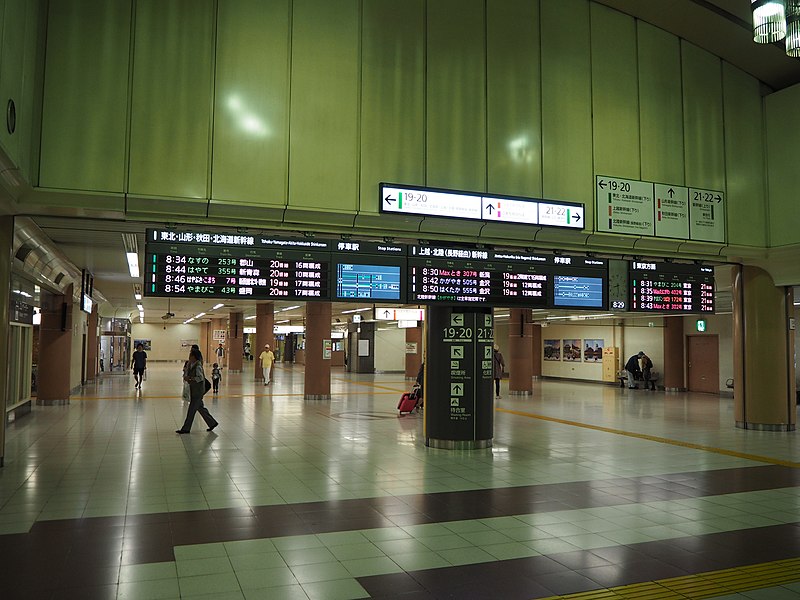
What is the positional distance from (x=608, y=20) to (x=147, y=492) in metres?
10.1

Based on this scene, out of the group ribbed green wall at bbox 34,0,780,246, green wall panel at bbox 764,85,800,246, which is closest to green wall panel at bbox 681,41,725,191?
ribbed green wall at bbox 34,0,780,246

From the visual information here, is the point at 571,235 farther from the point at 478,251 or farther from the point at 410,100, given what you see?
the point at 410,100

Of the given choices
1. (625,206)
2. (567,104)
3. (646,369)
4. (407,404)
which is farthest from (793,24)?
(646,369)

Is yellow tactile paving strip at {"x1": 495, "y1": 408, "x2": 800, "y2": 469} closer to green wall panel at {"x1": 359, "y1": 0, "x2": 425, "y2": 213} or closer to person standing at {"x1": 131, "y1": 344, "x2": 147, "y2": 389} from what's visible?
green wall panel at {"x1": 359, "y1": 0, "x2": 425, "y2": 213}

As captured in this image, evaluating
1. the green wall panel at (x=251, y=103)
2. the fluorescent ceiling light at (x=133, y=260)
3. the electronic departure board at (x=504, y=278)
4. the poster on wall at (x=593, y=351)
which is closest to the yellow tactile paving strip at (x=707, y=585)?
the electronic departure board at (x=504, y=278)

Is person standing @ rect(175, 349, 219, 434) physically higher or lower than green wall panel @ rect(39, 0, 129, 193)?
lower

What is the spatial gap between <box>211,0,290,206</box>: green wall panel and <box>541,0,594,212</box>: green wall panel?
420 cm

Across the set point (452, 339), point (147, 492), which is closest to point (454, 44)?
point (452, 339)

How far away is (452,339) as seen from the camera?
33.7ft

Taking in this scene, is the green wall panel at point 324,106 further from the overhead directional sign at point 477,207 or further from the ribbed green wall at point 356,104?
the overhead directional sign at point 477,207

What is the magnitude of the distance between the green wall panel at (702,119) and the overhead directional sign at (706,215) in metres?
0.17

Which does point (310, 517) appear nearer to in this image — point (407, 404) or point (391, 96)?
point (391, 96)

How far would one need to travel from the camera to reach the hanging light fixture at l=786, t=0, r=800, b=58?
15.3 ft

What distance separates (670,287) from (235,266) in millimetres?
7051
